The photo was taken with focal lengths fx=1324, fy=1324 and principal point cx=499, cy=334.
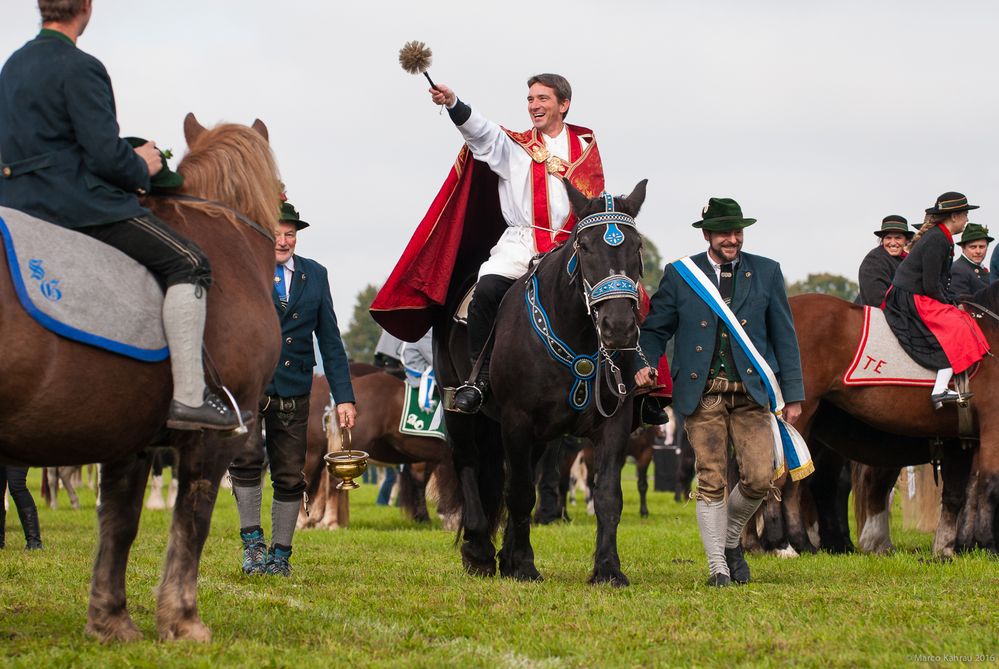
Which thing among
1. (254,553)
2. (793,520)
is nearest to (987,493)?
(793,520)

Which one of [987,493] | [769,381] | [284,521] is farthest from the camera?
[987,493]

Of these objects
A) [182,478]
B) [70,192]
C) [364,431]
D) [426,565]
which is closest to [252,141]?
[70,192]

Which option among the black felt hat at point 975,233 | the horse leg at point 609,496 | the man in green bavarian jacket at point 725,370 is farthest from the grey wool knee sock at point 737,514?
the black felt hat at point 975,233

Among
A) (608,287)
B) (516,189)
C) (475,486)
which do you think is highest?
(516,189)

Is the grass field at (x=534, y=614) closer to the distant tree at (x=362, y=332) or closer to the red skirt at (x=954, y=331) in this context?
the red skirt at (x=954, y=331)

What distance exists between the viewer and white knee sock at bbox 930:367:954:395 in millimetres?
11320

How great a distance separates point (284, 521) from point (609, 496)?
2.73m

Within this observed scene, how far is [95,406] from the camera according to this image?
536 centimetres

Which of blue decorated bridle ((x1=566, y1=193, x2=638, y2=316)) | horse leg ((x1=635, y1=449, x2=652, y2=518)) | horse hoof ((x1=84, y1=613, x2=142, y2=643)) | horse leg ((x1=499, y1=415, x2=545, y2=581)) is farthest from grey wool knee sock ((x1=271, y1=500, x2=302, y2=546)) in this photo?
horse leg ((x1=635, y1=449, x2=652, y2=518))

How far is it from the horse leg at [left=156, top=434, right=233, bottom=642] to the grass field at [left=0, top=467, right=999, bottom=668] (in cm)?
21

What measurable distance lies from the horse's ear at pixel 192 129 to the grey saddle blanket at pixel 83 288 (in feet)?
3.98

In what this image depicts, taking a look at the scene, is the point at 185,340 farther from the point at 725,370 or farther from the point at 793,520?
the point at 793,520

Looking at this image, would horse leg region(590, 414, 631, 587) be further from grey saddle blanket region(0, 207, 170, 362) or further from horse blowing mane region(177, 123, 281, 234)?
grey saddle blanket region(0, 207, 170, 362)

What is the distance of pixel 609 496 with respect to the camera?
8.66 metres
